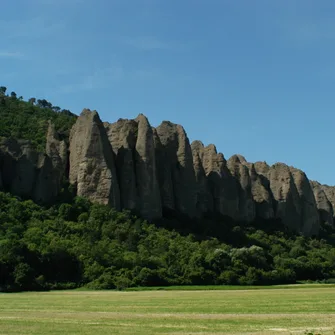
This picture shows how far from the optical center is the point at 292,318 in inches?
904

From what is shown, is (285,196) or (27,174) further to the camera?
(285,196)

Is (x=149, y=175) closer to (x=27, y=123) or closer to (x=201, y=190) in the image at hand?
(x=201, y=190)

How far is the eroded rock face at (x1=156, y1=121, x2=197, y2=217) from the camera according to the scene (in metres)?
79.2

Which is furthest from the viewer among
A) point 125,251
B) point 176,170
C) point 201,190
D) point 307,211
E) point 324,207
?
point 324,207

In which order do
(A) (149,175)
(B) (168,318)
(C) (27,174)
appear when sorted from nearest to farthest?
(B) (168,318) < (C) (27,174) < (A) (149,175)

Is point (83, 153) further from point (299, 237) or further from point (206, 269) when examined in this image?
point (299, 237)

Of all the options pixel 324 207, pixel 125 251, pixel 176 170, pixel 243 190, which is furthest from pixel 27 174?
pixel 324 207

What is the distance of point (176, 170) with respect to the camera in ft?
270

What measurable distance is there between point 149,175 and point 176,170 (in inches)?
379

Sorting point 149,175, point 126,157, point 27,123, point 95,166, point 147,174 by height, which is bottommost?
point 149,175

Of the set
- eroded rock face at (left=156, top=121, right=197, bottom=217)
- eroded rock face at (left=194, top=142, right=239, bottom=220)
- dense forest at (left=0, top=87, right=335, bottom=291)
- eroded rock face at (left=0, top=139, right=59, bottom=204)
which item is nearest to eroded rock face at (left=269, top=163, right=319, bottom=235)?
eroded rock face at (left=194, top=142, right=239, bottom=220)

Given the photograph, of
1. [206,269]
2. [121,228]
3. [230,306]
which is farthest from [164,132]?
[230,306]

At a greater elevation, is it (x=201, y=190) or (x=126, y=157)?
(x=126, y=157)

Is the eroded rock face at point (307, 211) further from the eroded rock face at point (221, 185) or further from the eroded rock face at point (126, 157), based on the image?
the eroded rock face at point (126, 157)
